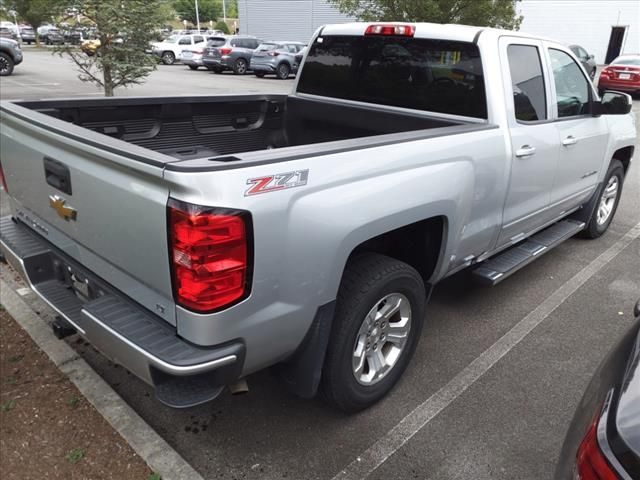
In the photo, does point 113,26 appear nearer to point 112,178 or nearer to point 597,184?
point 112,178

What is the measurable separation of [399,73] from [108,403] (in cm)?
285

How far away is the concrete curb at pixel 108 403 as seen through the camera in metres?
2.50

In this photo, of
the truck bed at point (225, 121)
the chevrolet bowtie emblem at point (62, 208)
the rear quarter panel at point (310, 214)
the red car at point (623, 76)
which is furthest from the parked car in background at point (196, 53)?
the rear quarter panel at point (310, 214)

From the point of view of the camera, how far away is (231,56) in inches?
992

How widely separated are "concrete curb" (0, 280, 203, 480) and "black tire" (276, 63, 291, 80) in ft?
71.4

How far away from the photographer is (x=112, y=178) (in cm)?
219

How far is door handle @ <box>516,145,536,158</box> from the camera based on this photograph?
3441 millimetres

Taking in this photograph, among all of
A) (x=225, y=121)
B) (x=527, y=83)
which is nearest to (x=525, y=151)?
(x=527, y=83)

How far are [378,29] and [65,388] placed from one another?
3.11 metres

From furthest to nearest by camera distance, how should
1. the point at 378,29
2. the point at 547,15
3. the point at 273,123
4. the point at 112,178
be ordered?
the point at 547,15, the point at 273,123, the point at 378,29, the point at 112,178

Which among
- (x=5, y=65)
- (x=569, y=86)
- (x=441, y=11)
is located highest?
(x=441, y=11)

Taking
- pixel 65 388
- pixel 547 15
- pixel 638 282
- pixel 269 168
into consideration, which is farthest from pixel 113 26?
pixel 547 15

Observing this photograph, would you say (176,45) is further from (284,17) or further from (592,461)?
(592,461)

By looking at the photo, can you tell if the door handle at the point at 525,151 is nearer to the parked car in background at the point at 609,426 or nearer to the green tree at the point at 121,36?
the parked car in background at the point at 609,426
